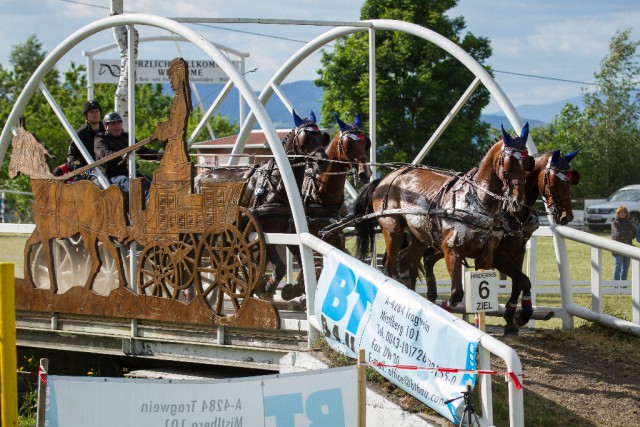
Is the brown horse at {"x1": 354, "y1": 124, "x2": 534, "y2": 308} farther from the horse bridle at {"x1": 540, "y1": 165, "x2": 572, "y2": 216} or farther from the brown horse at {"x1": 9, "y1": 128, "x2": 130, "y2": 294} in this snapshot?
the brown horse at {"x1": 9, "y1": 128, "x2": 130, "y2": 294}

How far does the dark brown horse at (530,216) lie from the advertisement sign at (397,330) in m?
2.16

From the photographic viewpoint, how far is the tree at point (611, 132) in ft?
172

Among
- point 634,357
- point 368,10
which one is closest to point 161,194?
point 634,357

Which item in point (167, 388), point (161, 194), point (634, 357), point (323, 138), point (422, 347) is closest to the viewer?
point (167, 388)

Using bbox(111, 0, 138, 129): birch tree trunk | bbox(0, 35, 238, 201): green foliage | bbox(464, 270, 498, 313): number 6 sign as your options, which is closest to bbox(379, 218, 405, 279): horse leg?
bbox(464, 270, 498, 313): number 6 sign

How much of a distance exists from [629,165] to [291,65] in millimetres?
41521

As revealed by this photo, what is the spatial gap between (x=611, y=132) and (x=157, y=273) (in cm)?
4431

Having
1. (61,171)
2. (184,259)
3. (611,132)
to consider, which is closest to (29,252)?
(61,171)

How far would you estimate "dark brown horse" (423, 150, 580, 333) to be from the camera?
10.6 meters

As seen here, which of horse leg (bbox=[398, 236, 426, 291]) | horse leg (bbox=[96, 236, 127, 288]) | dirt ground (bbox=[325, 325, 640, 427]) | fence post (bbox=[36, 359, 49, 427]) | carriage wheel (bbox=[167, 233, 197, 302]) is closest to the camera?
fence post (bbox=[36, 359, 49, 427])

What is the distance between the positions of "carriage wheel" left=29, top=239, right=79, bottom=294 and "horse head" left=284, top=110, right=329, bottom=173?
3.11 meters

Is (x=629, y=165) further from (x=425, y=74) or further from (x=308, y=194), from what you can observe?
(x=308, y=194)

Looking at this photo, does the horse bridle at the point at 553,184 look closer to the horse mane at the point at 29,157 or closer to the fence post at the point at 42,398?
the fence post at the point at 42,398

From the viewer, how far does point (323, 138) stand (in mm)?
12539
